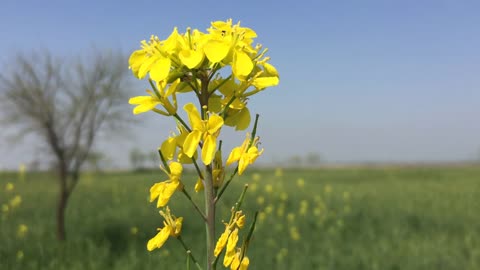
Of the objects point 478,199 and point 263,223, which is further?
point 478,199

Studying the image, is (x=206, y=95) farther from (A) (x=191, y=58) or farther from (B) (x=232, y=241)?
(B) (x=232, y=241)

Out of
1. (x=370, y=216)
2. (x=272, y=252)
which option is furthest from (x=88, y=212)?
(x=370, y=216)

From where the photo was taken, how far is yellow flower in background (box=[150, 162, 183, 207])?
162 cm

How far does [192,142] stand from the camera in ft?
5.02

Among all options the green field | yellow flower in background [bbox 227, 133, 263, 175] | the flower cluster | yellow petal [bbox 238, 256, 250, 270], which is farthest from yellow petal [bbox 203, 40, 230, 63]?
the green field

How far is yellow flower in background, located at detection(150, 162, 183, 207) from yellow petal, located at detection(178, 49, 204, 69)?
379 millimetres

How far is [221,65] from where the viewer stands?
159cm

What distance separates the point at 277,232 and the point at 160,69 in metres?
5.34

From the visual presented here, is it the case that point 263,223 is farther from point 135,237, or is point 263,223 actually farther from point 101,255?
point 101,255

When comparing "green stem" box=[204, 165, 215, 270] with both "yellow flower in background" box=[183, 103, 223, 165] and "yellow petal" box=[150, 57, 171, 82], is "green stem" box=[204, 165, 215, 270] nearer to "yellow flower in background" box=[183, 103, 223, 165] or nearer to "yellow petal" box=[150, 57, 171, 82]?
"yellow flower in background" box=[183, 103, 223, 165]

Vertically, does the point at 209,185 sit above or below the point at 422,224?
above

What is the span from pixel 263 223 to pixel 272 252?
1.47 metres

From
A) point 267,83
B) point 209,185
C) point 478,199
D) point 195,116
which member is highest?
point 267,83

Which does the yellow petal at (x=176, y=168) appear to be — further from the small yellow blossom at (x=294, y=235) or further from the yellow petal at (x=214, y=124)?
the small yellow blossom at (x=294, y=235)
